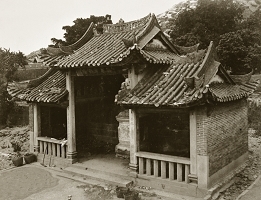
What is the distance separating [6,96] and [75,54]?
17190 mm

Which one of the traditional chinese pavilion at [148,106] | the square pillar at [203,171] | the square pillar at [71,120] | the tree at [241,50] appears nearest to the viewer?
the square pillar at [203,171]

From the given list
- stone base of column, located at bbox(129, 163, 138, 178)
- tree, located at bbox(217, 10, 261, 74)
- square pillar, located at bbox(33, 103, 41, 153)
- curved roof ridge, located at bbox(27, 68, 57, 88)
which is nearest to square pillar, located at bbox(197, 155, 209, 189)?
stone base of column, located at bbox(129, 163, 138, 178)

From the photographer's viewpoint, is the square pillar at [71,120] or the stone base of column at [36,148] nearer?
the square pillar at [71,120]

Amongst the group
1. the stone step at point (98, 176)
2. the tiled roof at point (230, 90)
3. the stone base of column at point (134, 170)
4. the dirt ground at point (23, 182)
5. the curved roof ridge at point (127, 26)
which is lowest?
the dirt ground at point (23, 182)

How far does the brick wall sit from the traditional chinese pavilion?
3 cm

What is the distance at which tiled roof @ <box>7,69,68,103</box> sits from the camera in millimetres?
11761

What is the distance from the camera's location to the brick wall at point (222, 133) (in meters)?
8.44

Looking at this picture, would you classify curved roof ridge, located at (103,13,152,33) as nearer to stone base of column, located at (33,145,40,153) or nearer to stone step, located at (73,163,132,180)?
stone step, located at (73,163,132,180)

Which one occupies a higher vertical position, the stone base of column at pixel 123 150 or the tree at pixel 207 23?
the tree at pixel 207 23

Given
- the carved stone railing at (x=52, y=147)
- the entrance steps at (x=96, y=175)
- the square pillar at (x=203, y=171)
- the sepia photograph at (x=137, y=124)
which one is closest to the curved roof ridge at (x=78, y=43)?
the sepia photograph at (x=137, y=124)

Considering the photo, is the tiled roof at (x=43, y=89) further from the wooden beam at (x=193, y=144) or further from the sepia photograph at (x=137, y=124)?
the wooden beam at (x=193, y=144)

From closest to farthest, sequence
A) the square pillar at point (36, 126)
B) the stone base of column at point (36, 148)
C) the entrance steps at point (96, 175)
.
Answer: the entrance steps at point (96, 175) < the square pillar at point (36, 126) < the stone base of column at point (36, 148)

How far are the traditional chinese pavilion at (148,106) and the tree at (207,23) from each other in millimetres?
23271

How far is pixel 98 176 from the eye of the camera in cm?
1036
